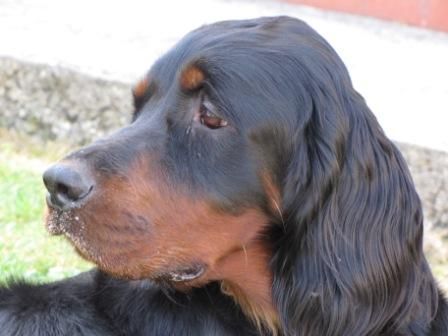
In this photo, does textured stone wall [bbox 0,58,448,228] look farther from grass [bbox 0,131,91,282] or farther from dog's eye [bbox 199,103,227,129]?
dog's eye [bbox 199,103,227,129]

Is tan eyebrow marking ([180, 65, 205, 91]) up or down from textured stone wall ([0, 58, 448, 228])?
up

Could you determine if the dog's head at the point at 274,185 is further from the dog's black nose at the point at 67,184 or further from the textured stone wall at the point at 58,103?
the textured stone wall at the point at 58,103

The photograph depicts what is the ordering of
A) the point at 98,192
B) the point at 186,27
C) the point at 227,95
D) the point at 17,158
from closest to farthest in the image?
1. the point at 98,192
2. the point at 227,95
3. the point at 17,158
4. the point at 186,27

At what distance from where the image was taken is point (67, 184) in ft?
8.80

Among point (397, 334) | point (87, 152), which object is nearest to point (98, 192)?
point (87, 152)

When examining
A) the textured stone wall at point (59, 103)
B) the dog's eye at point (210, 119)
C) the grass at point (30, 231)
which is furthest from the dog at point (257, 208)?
the textured stone wall at point (59, 103)

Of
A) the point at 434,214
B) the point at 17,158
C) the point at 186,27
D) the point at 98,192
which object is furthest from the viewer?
the point at 186,27

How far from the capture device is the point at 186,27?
8.12 metres

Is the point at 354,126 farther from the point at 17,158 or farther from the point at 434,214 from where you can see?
the point at 17,158

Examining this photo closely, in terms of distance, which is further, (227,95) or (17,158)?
(17,158)

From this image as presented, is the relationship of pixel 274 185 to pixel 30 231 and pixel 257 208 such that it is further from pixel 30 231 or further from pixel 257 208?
pixel 30 231

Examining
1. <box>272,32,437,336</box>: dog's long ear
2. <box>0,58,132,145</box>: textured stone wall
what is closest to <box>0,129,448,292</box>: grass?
<box>0,58,132,145</box>: textured stone wall

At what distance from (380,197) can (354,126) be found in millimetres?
241

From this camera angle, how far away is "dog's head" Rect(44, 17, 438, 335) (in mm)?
2859
